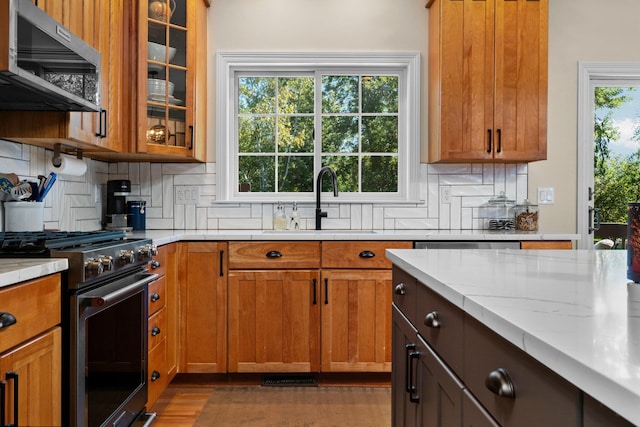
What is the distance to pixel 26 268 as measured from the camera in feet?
4.45

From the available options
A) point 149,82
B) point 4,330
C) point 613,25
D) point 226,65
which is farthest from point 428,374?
point 613,25

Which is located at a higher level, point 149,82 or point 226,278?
point 149,82

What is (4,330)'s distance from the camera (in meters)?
1.23

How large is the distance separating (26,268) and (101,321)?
1.71 feet

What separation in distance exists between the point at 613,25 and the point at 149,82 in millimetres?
3109

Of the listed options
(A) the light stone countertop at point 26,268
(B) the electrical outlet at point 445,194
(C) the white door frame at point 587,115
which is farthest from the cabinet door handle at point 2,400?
(C) the white door frame at point 587,115

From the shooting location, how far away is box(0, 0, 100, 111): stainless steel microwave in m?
1.58

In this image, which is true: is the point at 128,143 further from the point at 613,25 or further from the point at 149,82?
the point at 613,25

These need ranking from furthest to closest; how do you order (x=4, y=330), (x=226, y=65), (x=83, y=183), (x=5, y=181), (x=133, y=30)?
(x=226, y=65) → (x=83, y=183) → (x=133, y=30) → (x=5, y=181) → (x=4, y=330)

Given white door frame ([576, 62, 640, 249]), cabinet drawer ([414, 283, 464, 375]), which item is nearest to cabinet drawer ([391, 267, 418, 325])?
cabinet drawer ([414, 283, 464, 375])

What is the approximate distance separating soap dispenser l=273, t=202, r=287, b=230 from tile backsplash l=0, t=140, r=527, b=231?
0.25 ft

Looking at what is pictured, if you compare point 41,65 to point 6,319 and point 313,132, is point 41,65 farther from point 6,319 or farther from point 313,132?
point 313,132

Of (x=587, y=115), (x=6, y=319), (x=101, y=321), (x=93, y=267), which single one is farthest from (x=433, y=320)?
(x=587, y=115)

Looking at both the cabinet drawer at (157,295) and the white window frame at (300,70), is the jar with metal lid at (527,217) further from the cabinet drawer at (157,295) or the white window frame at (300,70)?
the cabinet drawer at (157,295)
